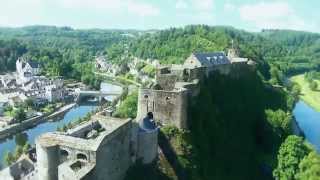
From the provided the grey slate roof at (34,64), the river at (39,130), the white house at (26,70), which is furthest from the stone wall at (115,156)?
the grey slate roof at (34,64)

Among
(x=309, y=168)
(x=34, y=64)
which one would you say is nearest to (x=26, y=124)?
(x=309, y=168)

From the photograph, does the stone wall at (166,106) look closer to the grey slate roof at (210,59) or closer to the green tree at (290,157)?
the green tree at (290,157)

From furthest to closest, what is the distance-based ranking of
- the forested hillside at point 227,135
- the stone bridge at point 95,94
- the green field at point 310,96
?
the stone bridge at point 95,94 < the green field at point 310,96 < the forested hillside at point 227,135

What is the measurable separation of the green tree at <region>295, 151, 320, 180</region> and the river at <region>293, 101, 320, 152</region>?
23.0 metres

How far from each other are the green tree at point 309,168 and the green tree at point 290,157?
1.06m

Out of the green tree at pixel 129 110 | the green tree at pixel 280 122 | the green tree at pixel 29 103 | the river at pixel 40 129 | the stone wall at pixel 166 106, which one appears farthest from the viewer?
the green tree at pixel 29 103

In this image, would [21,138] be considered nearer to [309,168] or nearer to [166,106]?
[166,106]

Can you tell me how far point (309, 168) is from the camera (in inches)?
1725

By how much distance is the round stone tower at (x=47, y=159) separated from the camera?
1205 inches

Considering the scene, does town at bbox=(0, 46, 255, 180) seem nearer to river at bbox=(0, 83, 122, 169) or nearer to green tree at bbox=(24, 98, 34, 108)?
river at bbox=(0, 83, 122, 169)

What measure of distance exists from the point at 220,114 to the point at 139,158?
15633mm

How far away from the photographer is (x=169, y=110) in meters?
40.4

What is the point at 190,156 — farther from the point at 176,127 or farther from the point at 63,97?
the point at 63,97

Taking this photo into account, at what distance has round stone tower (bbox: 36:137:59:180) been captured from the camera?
30.6 meters
